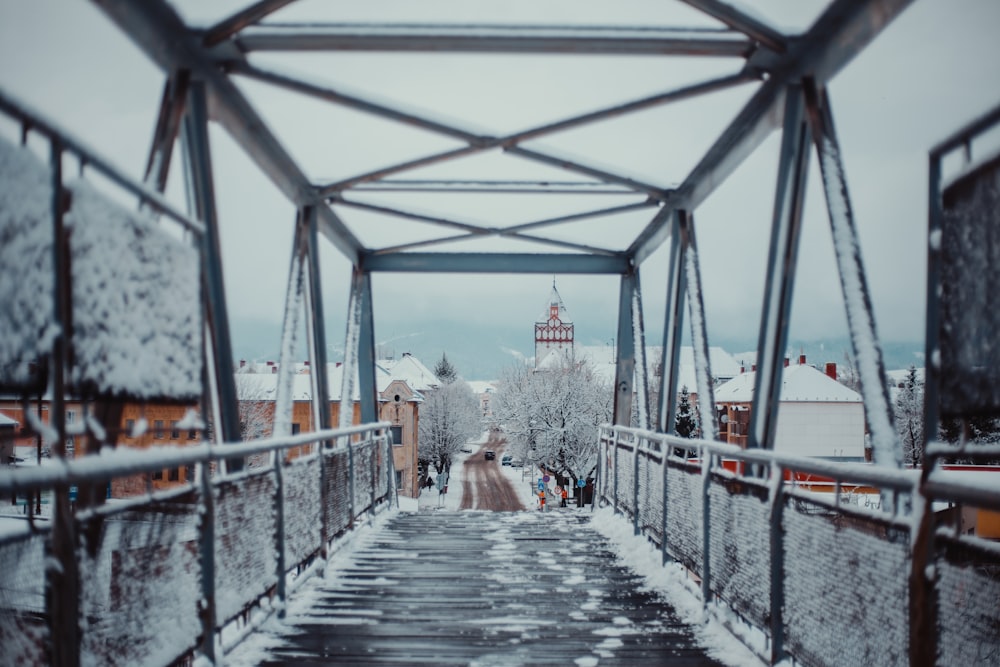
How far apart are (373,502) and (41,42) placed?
5.74m

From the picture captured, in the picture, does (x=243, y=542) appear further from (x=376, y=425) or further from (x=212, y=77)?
(x=376, y=425)

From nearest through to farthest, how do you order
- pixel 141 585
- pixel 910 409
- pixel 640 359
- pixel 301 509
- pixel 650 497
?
pixel 141 585, pixel 301 509, pixel 650 497, pixel 640 359, pixel 910 409

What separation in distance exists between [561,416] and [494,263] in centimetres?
2957

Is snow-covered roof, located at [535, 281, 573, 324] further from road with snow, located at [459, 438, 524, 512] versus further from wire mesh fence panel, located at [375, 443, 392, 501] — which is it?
wire mesh fence panel, located at [375, 443, 392, 501]

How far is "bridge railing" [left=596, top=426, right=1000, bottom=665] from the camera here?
1859 millimetres

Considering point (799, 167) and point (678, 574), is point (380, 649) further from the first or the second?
point (799, 167)

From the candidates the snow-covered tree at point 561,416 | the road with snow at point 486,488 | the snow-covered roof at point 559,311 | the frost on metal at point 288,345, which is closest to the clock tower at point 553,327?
the snow-covered roof at point 559,311

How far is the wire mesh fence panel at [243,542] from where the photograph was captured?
10.8 feet

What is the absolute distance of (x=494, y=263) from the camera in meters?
10.6

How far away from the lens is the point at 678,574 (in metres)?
4.97

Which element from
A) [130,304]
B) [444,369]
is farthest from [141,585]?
[444,369]

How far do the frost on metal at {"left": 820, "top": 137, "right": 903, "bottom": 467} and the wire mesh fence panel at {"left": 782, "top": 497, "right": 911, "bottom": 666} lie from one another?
74 cm

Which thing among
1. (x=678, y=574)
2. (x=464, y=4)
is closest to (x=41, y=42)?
(x=464, y=4)

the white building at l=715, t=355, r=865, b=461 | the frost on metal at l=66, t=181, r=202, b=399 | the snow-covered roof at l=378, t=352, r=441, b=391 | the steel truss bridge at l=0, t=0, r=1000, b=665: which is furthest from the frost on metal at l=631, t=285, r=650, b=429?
the snow-covered roof at l=378, t=352, r=441, b=391
